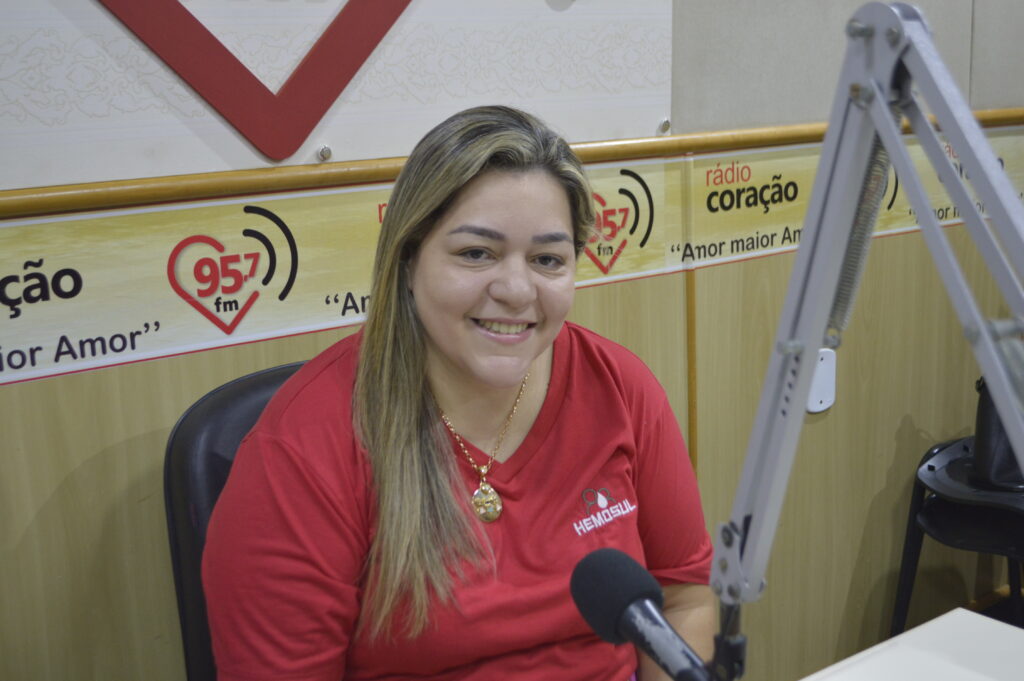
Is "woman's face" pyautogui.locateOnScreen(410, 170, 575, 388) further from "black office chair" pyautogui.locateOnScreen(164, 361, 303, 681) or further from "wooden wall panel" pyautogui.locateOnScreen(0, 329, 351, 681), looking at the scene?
"wooden wall panel" pyautogui.locateOnScreen(0, 329, 351, 681)

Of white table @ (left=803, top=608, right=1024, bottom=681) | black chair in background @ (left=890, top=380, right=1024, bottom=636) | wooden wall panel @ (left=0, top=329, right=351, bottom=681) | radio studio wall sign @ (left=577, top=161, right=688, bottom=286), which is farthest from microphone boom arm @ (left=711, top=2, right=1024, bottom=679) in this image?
black chair in background @ (left=890, top=380, right=1024, bottom=636)

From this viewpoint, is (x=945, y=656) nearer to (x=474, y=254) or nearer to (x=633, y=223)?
(x=474, y=254)

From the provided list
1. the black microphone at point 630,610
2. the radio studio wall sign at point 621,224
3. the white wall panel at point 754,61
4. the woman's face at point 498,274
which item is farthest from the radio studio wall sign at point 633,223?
the black microphone at point 630,610

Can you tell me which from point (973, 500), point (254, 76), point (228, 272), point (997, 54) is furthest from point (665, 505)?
point (997, 54)

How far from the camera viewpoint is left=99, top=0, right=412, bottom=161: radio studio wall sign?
61.7 inches

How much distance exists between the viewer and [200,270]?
65.2 inches

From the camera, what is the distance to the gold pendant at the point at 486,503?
1298 mm

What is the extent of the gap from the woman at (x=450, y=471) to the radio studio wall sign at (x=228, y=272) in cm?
40

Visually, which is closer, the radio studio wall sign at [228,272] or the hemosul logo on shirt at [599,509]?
the hemosul logo on shirt at [599,509]

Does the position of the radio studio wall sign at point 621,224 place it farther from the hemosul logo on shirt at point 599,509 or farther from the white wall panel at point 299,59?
the hemosul logo on shirt at point 599,509

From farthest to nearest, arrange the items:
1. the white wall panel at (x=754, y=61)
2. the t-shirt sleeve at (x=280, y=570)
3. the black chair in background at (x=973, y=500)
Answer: the black chair in background at (x=973, y=500) < the white wall panel at (x=754, y=61) < the t-shirt sleeve at (x=280, y=570)

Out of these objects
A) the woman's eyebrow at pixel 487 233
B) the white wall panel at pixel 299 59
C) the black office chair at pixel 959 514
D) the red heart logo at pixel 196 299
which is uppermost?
the white wall panel at pixel 299 59

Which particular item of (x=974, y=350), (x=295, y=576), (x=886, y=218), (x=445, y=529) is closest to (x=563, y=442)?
(x=445, y=529)

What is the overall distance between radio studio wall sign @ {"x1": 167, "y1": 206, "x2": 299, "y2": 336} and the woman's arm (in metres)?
0.82
